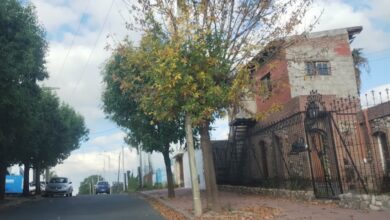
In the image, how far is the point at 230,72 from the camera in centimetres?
1350

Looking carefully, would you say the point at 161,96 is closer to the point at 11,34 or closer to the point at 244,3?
the point at 244,3

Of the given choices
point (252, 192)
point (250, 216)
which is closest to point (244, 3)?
point (250, 216)

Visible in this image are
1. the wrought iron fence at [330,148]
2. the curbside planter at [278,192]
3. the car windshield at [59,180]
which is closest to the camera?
the wrought iron fence at [330,148]

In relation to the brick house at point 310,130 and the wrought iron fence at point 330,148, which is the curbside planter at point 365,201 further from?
the brick house at point 310,130

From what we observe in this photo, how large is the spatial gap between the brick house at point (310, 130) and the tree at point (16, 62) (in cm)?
803

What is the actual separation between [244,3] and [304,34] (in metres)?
1.94

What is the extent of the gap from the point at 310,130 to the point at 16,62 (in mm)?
10461

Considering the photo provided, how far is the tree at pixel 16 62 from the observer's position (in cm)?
1641

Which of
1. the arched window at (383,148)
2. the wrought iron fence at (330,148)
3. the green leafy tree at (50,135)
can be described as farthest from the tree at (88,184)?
the arched window at (383,148)

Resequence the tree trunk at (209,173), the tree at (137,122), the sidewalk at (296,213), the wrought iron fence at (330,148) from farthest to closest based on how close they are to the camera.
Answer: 1. the tree at (137,122)
2. the wrought iron fence at (330,148)
3. the tree trunk at (209,173)
4. the sidewalk at (296,213)

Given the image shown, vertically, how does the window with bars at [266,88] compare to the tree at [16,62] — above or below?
below

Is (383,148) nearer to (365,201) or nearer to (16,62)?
(365,201)

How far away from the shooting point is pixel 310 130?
15633 mm

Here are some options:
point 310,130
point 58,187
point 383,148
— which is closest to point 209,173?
point 310,130
